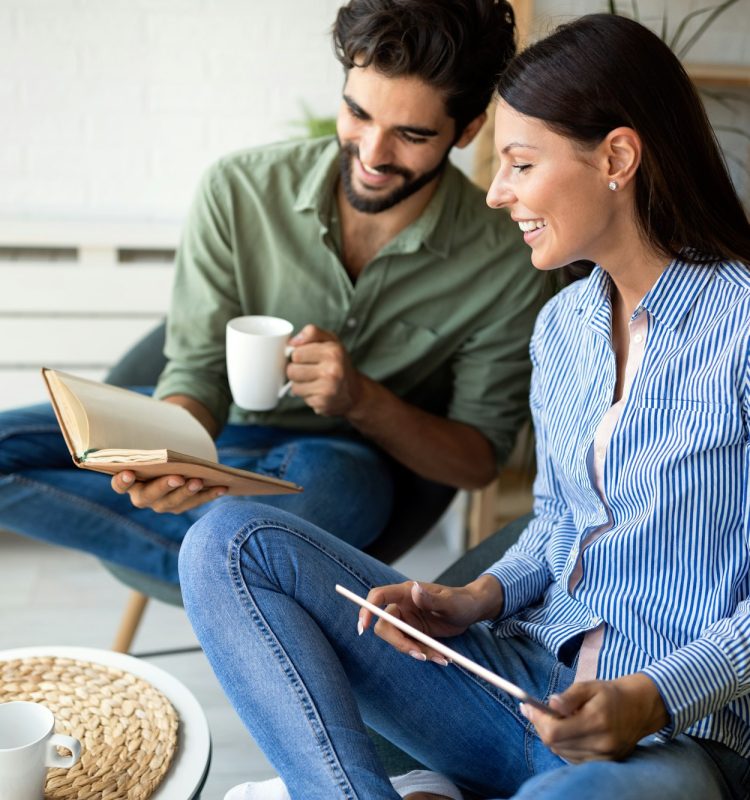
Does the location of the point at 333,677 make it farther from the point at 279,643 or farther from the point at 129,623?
the point at 129,623

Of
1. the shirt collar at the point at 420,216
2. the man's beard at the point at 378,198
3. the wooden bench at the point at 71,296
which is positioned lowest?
the wooden bench at the point at 71,296

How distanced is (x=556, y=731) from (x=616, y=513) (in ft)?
1.04

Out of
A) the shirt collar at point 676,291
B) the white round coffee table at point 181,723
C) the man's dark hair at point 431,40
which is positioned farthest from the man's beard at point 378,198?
the white round coffee table at point 181,723

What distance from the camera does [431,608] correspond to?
120cm

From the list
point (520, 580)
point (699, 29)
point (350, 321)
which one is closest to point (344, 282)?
point (350, 321)

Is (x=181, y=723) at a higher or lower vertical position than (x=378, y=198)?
lower

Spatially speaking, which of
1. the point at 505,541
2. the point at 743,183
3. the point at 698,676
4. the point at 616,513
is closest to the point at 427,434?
the point at 505,541

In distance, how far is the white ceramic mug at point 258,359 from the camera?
4.98 feet

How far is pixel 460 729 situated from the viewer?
118 centimetres

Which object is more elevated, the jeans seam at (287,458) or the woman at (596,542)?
the woman at (596,542)

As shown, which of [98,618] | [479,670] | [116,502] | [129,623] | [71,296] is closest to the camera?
[479,670]

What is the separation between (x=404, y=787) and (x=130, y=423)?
0.54 meters

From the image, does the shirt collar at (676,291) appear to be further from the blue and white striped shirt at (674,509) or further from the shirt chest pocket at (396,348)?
the shirt chest pocket at (396,348)

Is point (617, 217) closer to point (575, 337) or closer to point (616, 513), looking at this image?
point (575, 337)
